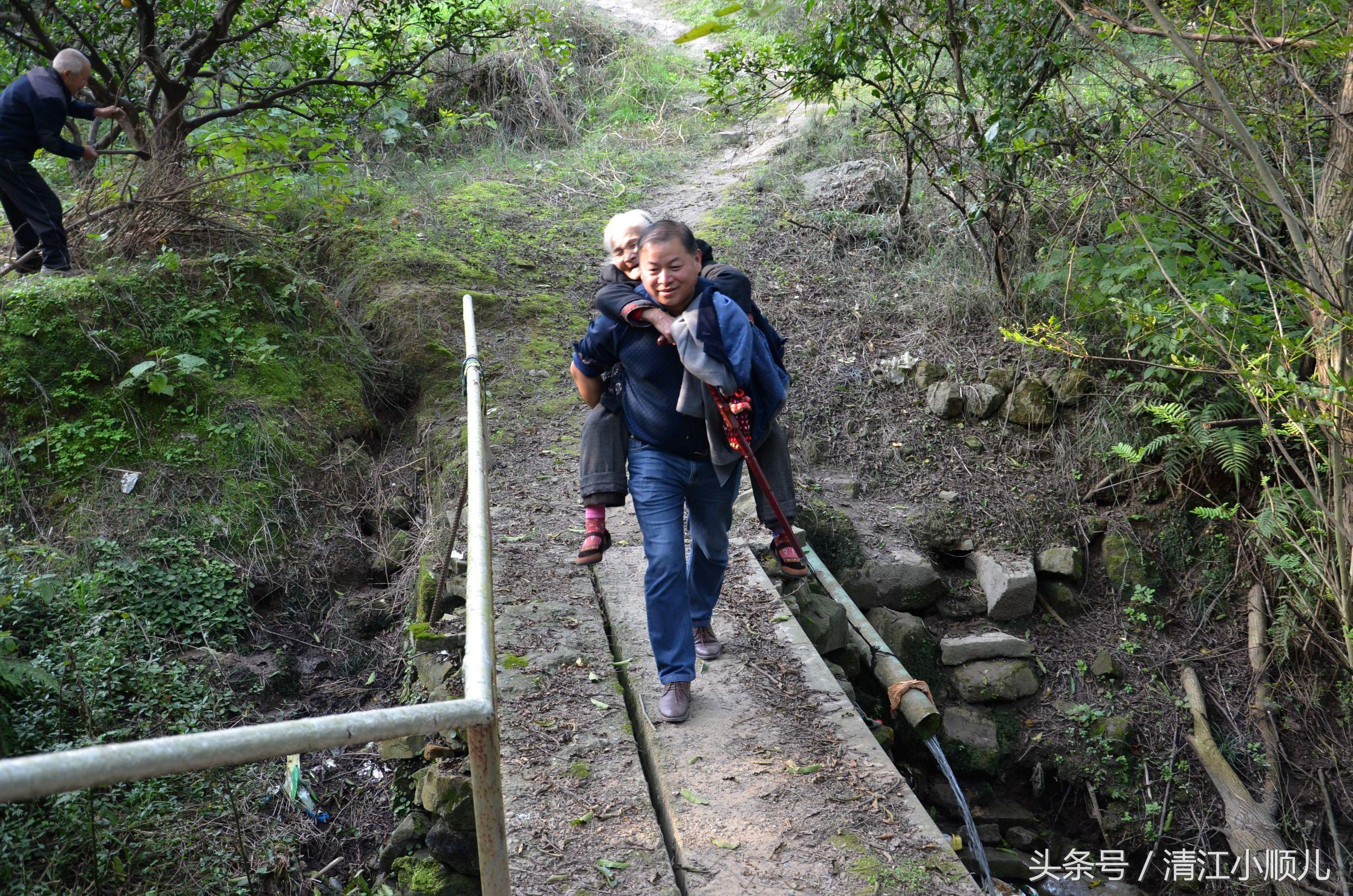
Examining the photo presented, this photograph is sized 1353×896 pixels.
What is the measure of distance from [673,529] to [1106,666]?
12.3 feet

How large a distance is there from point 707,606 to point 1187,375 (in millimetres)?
3889

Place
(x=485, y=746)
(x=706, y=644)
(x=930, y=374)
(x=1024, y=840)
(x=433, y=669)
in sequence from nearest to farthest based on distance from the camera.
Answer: (x=485, y=746) < (x=706, y=644) < (x=433, y=669) < (x=1024, y=840) < (x=930, y=374)

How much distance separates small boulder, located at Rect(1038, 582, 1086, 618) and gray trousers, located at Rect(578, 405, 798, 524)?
342 cm

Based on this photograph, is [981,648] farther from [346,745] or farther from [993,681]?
[346,745]

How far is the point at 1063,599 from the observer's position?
6.08m

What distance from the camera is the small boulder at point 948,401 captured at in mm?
6945

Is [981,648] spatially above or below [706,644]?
below

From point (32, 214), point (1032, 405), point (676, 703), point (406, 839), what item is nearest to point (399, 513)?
point (406, 839)

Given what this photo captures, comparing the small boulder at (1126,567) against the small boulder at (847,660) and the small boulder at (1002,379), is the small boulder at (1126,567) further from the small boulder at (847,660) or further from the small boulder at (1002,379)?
the small boulder at (847,660)

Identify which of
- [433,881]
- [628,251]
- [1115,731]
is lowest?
[1115,731]

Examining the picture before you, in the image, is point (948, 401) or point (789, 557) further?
point (948, 401)

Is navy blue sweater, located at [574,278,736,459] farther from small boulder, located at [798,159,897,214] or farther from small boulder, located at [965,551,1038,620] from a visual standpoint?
small boulder, located at [798,159,897,214]

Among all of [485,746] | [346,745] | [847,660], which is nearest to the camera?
[346,745]

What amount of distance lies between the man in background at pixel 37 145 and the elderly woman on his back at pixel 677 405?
16.3ft
